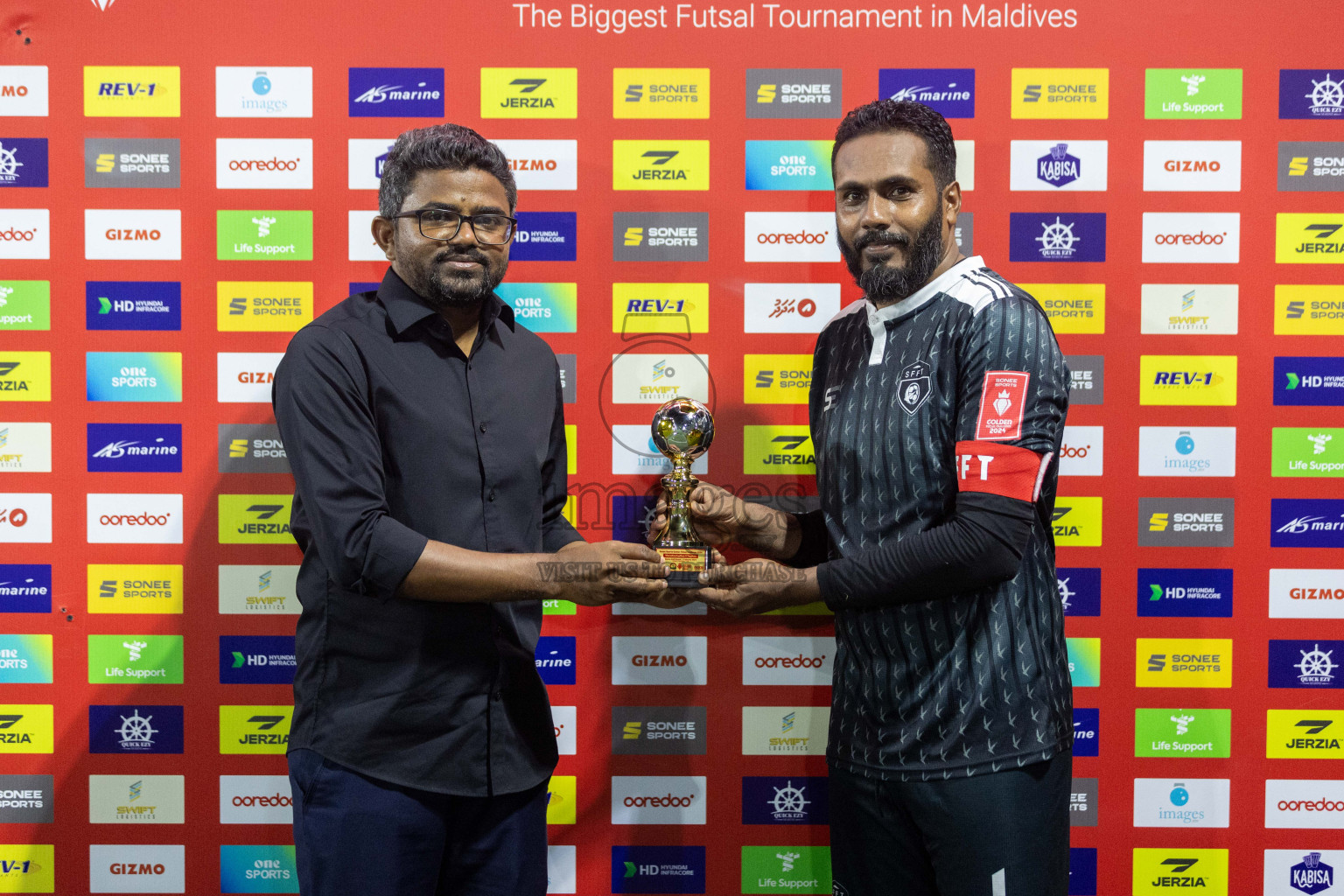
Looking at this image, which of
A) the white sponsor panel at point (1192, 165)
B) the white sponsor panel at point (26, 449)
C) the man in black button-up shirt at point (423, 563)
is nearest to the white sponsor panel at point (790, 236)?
the man in black button-up shirt at point (423, 563)

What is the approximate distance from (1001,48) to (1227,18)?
662 millimetres

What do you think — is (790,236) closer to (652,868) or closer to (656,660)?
(656,660)

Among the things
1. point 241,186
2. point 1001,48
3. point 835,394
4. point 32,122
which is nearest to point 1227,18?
point 1001,48

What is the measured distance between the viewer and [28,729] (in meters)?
2.53

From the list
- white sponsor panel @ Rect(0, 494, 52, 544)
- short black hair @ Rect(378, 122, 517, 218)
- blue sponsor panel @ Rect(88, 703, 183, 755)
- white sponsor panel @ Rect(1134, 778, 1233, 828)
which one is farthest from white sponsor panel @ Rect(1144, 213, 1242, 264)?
white sponsor panel @ Rect(0, 494, 52, 544)

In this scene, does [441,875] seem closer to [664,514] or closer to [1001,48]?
[664,514]

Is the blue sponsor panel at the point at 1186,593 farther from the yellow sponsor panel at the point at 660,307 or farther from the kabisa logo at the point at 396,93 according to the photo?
the kabisa logo at the point at 396,93

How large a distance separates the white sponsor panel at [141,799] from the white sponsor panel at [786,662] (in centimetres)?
176

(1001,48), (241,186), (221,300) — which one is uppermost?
(1001,48)

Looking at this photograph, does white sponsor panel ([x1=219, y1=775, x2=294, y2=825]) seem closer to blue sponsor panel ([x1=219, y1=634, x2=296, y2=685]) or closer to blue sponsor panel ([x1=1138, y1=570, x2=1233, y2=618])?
blue sponsor panel ([x1=219, y1=634, x2=296, y2=685])

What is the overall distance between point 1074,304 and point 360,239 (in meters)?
2.12

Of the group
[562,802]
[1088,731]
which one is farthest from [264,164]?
[1088,731]

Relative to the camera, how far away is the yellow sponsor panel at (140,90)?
8.02ft

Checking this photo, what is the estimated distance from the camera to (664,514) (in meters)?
2.11
